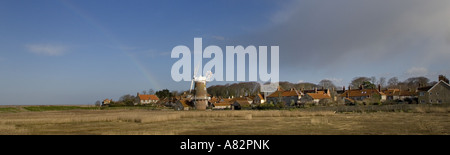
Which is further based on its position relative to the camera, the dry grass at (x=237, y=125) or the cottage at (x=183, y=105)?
the cottage at (x=183, y=105)

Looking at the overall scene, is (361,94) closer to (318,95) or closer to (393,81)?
(318,95)

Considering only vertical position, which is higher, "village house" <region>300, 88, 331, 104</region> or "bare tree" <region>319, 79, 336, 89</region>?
"bare tree" <region>319, 79, 336, 89</region>

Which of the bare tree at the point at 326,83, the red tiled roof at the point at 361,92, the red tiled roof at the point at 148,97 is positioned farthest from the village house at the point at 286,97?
the bare tree at the point at 326,83

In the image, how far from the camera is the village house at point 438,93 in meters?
66.1

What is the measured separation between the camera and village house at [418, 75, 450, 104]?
6606 cm

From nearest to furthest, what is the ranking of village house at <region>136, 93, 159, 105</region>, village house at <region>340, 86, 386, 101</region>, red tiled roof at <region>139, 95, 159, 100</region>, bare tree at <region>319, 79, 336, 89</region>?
village house at <region>340, 86, 386, 101</region>, village house at <region>136, 93, 159, 105</region>, red tiled roof at <region>139, 95, 159, 100</region>, bare tree at <region>319, 79, 336, 89</region>

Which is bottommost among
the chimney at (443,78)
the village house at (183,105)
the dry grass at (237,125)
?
the village house at (183,105)

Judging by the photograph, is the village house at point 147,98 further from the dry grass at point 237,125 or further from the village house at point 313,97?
the dry grass at point 237,125

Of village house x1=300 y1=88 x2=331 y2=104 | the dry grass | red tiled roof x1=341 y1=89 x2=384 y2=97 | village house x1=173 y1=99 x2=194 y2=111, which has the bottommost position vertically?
village house x1=173 y1=99 x2=194 y2=111

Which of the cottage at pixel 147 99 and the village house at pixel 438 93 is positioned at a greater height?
the village house at pixel 438 93

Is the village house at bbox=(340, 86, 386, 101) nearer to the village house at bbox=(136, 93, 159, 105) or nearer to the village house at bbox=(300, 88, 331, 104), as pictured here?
the village house at bbox=(300, 88, 331, 104)

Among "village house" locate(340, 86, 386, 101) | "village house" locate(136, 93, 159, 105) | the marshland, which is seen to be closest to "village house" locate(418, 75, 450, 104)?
"village house" locate(340, 86, 386, 101)
